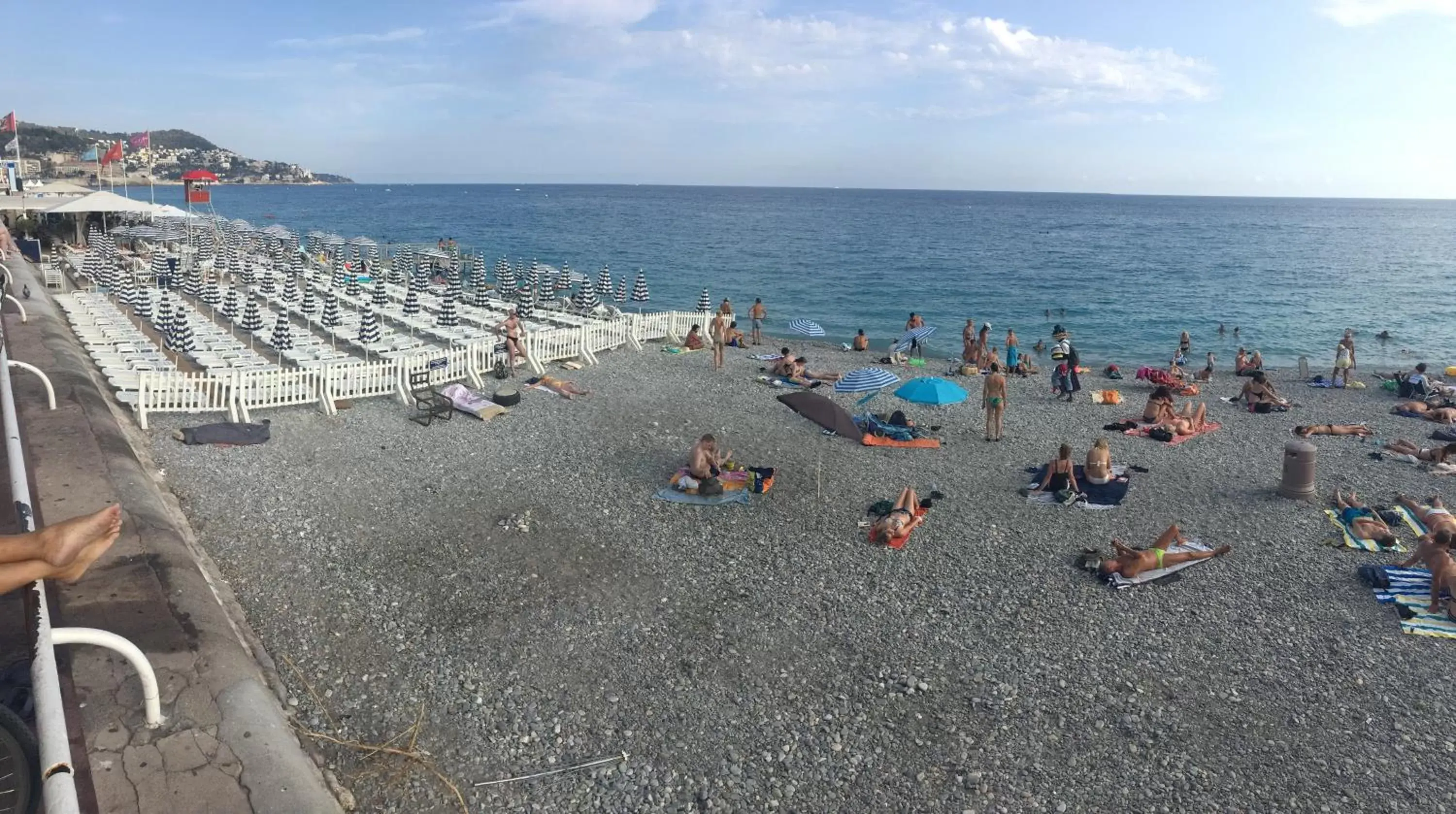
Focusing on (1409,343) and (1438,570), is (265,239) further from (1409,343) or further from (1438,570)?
(1409,343)

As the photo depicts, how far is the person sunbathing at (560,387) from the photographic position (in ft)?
52.8

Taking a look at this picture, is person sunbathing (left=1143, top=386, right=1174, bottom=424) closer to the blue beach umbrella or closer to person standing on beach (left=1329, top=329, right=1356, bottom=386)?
the blue beach umbrella

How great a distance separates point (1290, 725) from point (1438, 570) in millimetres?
3282

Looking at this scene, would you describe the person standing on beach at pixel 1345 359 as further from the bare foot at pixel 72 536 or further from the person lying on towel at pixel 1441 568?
the bare foot at pixel 72 536

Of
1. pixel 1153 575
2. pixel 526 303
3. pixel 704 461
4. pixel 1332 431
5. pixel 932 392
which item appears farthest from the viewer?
pixel 526 303

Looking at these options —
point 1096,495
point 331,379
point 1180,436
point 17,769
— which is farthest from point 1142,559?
point 331,379

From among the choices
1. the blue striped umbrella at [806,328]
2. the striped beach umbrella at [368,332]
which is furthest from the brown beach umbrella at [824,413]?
the blue striped umbrella at [806,328]

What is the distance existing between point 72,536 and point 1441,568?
10576 millimetres

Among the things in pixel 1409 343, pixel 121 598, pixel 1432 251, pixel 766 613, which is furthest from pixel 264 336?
pixel 1432 251

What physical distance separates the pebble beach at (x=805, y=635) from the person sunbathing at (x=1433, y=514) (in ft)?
1.56

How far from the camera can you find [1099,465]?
38.2 ft

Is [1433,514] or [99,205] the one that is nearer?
[1433,514]

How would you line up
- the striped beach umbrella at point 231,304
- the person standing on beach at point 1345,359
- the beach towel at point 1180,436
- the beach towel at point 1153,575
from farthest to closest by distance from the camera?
1. the striped beach umbrella at point 231,304
2. the person standing on beach at point 1345,359
3. the beach towel at point 1180,436
4. the beach towel at point 1153,575

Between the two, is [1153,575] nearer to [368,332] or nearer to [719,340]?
[719,340]
